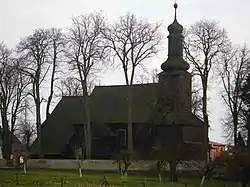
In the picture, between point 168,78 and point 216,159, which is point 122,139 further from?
point 216,159

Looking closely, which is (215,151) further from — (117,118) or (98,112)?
(98,112)

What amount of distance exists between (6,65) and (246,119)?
86.1 ft

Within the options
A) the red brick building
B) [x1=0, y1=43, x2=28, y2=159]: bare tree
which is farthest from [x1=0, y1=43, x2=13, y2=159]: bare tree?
the red brick building

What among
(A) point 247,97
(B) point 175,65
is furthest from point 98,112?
(A) point 247,97

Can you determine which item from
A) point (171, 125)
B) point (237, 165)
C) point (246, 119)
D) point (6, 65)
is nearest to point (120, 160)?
point (171, 125)

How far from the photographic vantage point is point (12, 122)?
64.9 m

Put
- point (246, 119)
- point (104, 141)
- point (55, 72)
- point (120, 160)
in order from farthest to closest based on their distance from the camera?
point (104, 141), point (55, 72), point (246, 119), point (120, 160)

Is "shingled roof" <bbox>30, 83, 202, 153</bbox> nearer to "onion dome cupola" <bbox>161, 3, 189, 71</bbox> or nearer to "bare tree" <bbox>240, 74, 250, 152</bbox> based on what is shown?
"onion dome cupola" <bbox>161, 3, 189, 71</bbox>

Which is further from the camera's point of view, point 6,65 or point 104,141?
point 104,141

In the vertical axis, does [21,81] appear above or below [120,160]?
above

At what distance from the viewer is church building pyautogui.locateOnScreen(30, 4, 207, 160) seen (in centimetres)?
6219

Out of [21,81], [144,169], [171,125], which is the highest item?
[21,81]

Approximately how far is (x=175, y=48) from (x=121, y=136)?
39.9 ft

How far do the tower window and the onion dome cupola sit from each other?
30.9ft
